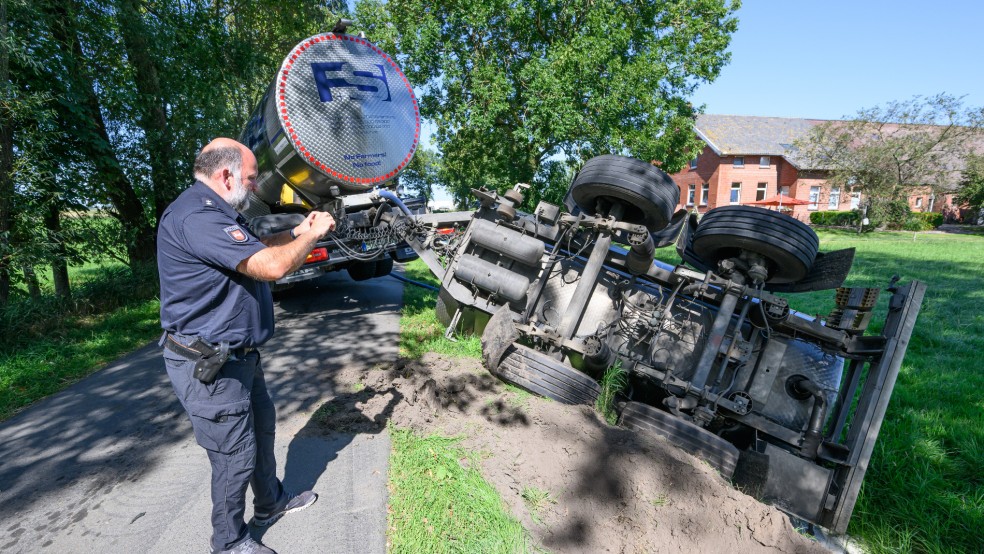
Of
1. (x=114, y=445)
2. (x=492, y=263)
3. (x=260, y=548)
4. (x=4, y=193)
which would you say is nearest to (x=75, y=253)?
(x=4, y=193)

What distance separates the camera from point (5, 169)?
5.57 metres

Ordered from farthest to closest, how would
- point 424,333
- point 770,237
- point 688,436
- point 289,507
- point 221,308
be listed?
point 424,333 < point 770,237 < point 688,436 < point 289,507 < point 221,308

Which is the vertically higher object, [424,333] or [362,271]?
[362,271]

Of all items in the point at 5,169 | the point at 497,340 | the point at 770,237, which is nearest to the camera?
the point at 770,237

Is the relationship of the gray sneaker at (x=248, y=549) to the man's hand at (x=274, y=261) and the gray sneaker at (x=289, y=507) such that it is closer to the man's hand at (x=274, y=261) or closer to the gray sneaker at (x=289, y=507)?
the gray sneaker at (x=289, y=507)

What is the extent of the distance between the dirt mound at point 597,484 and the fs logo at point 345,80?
10.3 ft

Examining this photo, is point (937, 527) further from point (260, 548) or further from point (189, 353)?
point (189, 353)

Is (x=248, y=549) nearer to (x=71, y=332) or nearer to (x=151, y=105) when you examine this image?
(x=71, y=332)

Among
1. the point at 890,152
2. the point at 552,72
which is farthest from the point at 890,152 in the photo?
the point at 552,72

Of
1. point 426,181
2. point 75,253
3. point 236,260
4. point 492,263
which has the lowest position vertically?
point 75,253

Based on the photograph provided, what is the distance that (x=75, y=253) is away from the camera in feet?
22.0

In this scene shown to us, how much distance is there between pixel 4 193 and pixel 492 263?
581cm

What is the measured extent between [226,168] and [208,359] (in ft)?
3.02

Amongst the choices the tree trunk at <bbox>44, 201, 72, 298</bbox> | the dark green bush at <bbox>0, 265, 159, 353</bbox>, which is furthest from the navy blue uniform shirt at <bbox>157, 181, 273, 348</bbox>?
the tree trunk at <bbox>44, 201, 72, 298</bbox>
